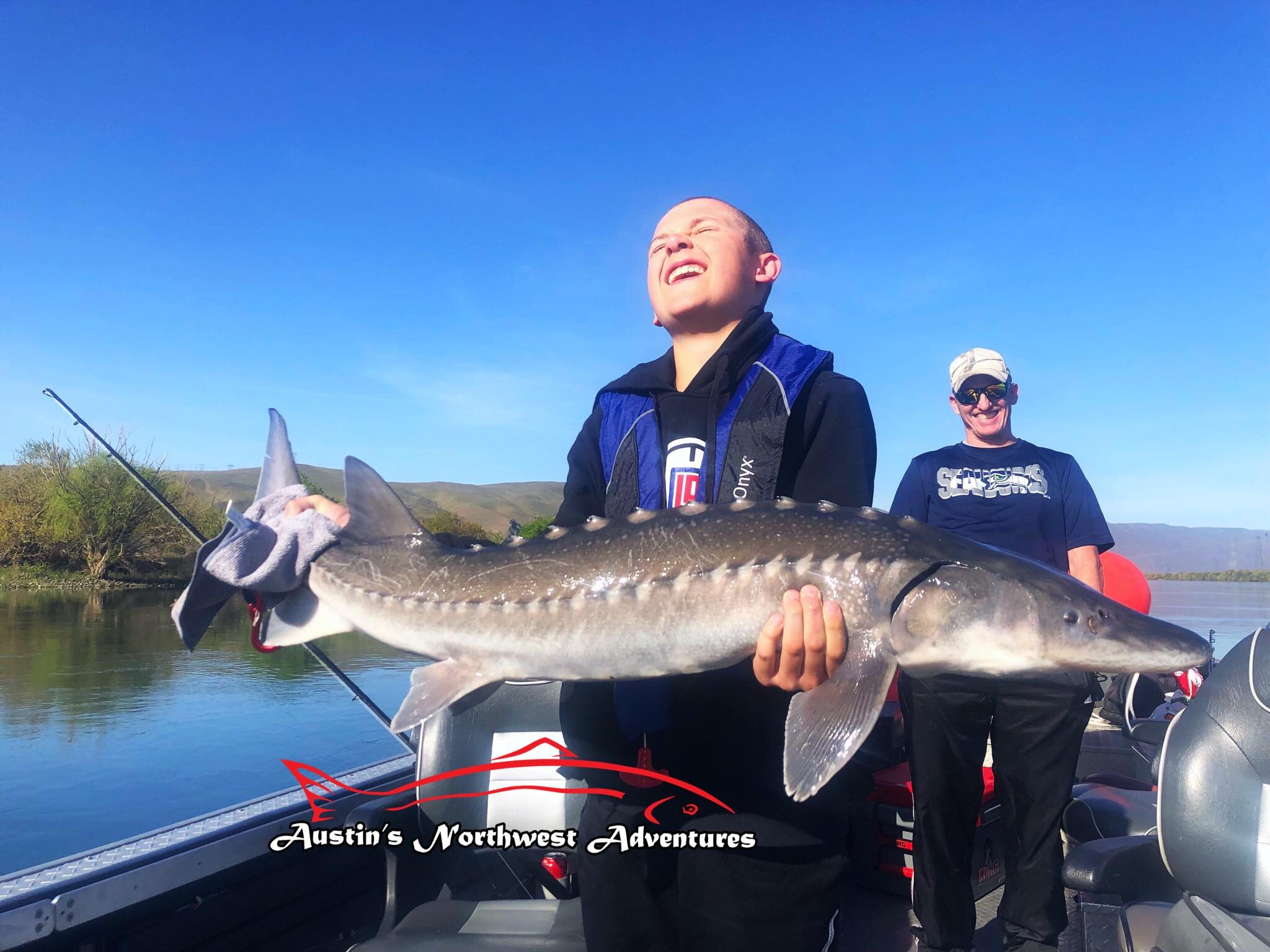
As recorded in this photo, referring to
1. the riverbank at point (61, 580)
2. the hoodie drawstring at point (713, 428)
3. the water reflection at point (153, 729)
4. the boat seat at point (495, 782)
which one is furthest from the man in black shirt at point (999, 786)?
the riverbank at point (61, 580)

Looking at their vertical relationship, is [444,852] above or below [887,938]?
above

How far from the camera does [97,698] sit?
11797 millimetres

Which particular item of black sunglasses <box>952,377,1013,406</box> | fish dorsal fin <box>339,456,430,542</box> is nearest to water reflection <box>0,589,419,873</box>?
fish dorsal fin <box>339,456,430,542</box>

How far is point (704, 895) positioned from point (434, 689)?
0.91 metres

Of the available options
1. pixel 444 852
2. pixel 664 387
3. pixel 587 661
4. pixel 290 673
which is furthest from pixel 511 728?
pixel 290 673

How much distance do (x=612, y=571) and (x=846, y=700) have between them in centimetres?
68

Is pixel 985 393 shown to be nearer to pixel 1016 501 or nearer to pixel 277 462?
pixel 1016 501

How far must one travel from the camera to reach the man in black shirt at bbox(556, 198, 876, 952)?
74.5 inches

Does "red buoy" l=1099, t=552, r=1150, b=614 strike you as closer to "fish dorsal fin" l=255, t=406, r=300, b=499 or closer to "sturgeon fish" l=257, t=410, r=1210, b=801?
"sturgeon fish" l=257, t=410, r=1210, b=801

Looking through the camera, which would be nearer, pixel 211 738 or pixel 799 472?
pixel 799 472

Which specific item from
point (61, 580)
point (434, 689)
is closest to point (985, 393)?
point (434, 689)

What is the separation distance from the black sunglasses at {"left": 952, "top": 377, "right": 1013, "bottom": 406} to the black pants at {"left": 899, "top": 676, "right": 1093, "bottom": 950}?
58.7 inches

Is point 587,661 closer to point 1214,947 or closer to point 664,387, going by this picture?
point 664,387

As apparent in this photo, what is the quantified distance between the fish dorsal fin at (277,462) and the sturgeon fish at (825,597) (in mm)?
954
